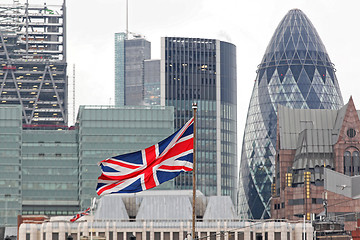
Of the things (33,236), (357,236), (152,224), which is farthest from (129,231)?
(357,236)

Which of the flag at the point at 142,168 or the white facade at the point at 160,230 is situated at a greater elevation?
the flag at the point at 142,168

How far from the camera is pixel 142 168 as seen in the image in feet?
204

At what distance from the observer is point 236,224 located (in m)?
192

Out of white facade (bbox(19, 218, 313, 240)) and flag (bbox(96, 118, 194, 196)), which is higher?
flag (bbox(96, 118, 194, 196))

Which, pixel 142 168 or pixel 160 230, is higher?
pixel 142 168

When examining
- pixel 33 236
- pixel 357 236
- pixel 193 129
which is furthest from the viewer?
pixel 33 236

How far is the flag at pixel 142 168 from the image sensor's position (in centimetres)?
6172

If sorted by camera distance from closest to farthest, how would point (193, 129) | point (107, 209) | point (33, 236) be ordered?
point (193, 129)
point (33, 236)
point (107, 209)

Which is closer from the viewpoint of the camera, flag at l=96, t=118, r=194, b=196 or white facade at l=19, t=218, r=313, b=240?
flag at l=96, t=118, r=194, b=196

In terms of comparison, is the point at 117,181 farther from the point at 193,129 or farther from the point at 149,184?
the point at 193,129

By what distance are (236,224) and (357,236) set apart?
10499cm

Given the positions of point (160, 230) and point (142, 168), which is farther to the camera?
point (160, 230)

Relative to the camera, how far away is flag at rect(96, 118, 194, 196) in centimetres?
6172

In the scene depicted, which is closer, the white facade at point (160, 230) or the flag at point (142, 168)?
the flag at point (142, 168)
